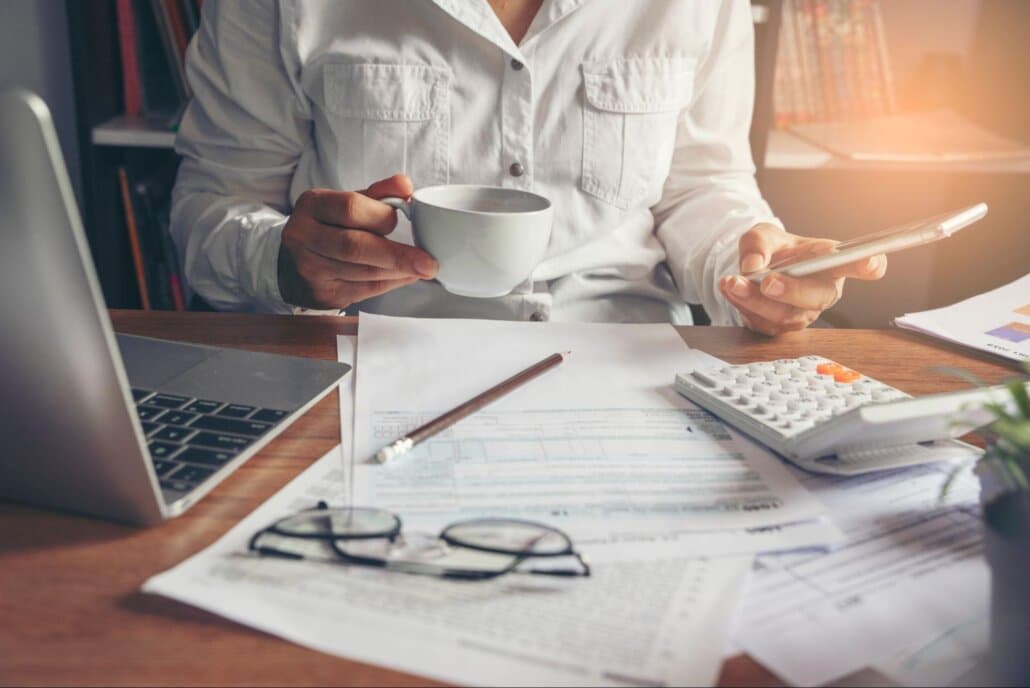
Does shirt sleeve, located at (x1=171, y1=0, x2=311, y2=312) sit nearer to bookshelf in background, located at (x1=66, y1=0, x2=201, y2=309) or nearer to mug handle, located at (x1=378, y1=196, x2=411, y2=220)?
mug handle, located at (x1=378, y1=196, x2=411, y2=220)

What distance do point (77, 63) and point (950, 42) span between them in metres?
1.62

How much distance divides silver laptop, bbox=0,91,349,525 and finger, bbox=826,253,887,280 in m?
0.46

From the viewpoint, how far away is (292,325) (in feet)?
2.67

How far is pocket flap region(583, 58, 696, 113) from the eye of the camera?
41.4 inches

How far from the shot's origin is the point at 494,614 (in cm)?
45

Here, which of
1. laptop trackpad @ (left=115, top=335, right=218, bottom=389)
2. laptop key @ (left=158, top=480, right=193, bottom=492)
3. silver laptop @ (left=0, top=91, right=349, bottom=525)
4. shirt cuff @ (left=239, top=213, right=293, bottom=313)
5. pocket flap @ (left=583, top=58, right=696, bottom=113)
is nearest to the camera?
silver laptop @ (left=0, top=91, right=349, bottom=525)

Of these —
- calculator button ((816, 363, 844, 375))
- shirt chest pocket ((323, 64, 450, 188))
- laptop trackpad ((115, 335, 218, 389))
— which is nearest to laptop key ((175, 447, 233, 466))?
laptop trackpad ((115, 335, 218, 389))

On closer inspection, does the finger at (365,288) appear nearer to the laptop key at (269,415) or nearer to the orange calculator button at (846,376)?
the laptop key at (269,415)

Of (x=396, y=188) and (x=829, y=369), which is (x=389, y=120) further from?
(x=829, y=369)

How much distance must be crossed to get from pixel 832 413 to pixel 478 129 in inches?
21.5

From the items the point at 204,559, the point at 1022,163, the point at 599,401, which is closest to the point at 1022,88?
the point at 1022,163

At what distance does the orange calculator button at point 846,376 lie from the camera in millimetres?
713

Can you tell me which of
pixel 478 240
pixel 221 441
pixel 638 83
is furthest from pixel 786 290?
pixel 221 441

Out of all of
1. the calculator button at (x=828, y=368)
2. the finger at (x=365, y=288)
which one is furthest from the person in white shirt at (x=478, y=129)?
the calculator button at (x=828, y=368)
